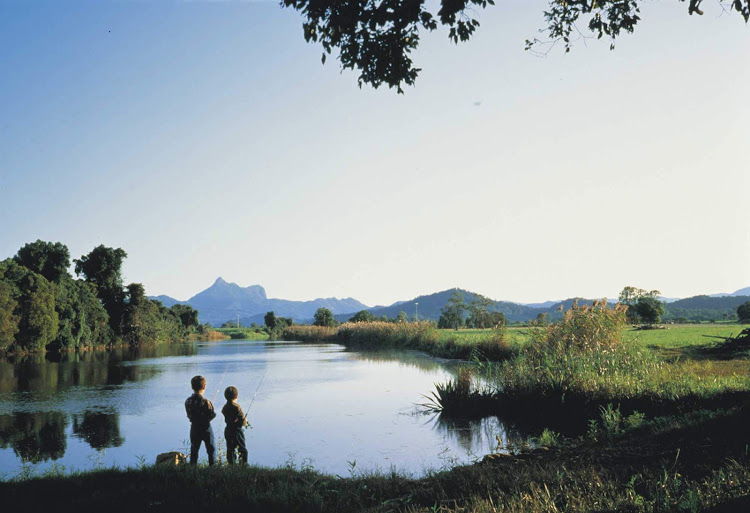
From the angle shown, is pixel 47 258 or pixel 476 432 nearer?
pixel 476 432

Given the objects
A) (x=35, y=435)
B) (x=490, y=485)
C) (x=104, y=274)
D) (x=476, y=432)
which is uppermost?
(x=104, y=274)

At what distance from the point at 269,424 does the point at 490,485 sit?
30.7 feet

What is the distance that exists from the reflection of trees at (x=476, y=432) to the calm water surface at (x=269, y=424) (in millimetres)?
25

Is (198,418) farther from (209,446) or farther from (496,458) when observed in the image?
(496,458)

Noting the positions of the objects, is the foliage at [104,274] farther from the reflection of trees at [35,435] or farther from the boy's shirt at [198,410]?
the boy's shirt at [198,410]

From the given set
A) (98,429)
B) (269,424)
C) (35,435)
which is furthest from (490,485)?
(35,435)

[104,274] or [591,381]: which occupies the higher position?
[104,274]

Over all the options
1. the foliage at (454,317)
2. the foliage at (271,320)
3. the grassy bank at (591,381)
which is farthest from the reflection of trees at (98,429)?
the foliage at (271,320)

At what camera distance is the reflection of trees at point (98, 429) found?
12.5 meters

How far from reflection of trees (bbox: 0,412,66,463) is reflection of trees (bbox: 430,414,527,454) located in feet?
27.0

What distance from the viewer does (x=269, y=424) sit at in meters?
14.3

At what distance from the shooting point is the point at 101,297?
74.5 meters

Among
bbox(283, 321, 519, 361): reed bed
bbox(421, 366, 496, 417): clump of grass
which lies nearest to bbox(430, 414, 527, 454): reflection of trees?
bbox(421, 366, 496, 417): clump of grass

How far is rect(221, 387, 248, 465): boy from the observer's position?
8586 millimetres
